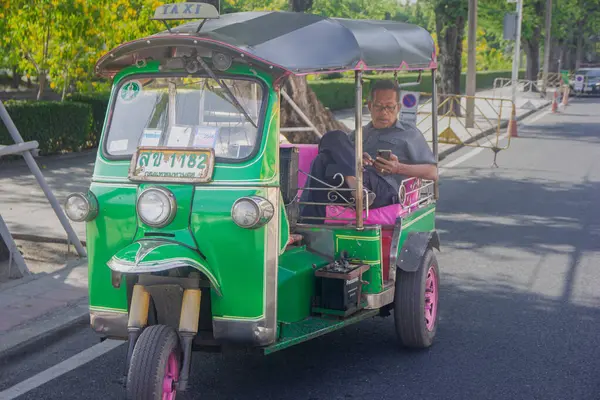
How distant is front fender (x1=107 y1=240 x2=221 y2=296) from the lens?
440 centimetres

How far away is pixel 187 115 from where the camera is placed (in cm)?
516

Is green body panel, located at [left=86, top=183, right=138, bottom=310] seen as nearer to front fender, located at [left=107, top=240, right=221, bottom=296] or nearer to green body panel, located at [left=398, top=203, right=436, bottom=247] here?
front fender, located at [left=107, top=240, right=221, bottom=296]

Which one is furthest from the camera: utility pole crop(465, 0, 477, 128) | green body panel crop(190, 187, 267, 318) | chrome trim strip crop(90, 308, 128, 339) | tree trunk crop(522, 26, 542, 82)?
tree trunk crop(522, 26, 542, 82)

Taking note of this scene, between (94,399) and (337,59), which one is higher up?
(337,59)

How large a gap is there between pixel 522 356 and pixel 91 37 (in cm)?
1330

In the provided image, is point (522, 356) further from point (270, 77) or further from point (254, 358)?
point (270, 77)

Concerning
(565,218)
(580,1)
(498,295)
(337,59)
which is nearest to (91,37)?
(565,218)

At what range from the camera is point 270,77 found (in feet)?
16.2

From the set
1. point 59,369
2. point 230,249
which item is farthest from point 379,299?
point 59,369

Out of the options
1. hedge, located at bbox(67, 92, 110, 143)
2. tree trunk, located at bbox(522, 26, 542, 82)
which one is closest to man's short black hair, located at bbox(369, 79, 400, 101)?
hedge, located at bbox(67, 92, 110, 143)

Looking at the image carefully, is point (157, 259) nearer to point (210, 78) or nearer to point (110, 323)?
point (110, 323)

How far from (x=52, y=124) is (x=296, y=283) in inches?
487

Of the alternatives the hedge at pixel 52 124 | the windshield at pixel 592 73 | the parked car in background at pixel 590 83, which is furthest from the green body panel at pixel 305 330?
the windshield at pixel 592 73

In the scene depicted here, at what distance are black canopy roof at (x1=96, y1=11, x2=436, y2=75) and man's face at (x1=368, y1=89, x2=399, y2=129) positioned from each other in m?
0.38
